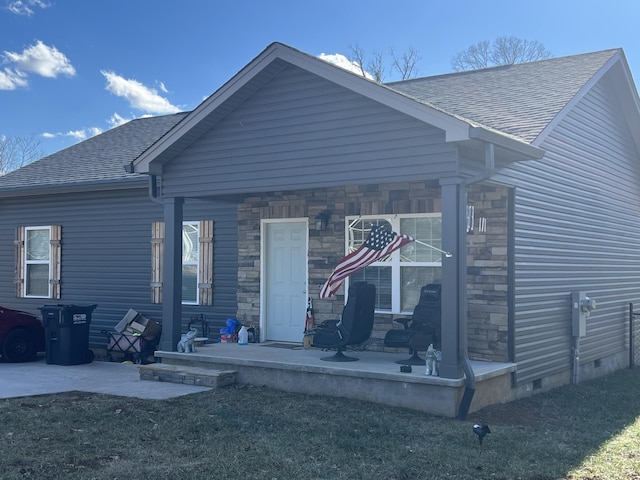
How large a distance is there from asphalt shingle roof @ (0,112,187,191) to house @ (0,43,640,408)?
25 cm

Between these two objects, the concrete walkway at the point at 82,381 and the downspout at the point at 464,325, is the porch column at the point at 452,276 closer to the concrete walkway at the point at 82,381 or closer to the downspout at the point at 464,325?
the downspout at the point at 464,325

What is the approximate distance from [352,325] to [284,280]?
265 cm

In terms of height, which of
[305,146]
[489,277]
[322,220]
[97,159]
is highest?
[97,159]

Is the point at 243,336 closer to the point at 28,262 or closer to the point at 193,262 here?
the point at 193,262

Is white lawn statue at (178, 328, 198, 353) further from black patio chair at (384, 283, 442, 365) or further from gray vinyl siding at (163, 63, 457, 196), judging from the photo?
black patio chair at (384, 283, 442, 365)

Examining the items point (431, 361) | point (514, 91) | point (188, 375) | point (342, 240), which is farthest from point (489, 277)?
point (188, 375)

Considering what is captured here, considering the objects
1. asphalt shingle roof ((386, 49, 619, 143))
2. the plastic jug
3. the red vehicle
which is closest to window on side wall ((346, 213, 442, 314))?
asphalt shingle roof ((386, 49, 619, 143))

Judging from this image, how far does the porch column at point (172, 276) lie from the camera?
32.1 feet

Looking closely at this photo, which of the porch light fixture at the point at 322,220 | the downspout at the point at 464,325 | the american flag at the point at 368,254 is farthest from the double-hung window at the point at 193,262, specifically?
the downspout at the point at 464,325

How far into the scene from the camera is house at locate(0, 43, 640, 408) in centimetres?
801

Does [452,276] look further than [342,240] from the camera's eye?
No

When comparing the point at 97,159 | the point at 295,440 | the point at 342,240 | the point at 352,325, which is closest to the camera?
the point at 295,440

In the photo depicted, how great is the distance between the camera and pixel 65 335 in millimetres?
11188

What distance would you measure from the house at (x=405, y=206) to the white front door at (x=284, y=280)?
0.03 m
